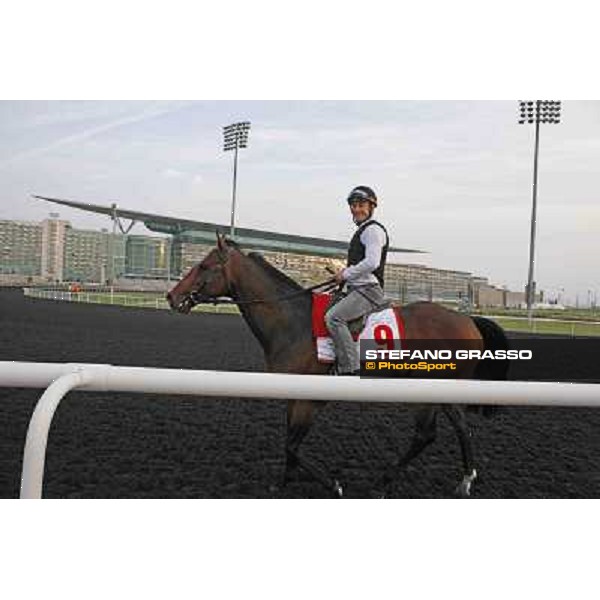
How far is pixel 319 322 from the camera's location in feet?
9.09

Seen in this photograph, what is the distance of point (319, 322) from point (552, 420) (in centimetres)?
128

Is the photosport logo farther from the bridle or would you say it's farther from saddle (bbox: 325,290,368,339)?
the bridle

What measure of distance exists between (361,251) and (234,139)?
2.34 feet

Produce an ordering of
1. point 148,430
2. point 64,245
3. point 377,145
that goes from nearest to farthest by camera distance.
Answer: point 377,145
point 64,245
point 148,430

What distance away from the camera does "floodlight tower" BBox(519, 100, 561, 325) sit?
2.50 metres

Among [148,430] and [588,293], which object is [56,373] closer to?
[148,430]

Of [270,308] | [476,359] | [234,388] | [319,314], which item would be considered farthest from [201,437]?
[234,388]

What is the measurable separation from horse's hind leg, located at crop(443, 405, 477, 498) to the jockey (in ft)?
1.72

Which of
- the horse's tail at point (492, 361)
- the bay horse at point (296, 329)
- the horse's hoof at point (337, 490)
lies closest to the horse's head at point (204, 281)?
the bay horse at point (296, 329)

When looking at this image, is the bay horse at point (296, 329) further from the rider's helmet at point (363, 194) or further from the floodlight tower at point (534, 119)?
the rider's helmet at point (363, 194)

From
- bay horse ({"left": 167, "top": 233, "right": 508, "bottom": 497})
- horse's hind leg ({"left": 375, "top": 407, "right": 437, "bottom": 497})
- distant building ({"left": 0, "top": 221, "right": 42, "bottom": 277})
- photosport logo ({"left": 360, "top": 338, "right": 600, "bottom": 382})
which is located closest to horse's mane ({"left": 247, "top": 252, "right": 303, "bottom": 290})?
bay horse ({"left": 167, "top": 233, "right": 508, "bottom": 497})

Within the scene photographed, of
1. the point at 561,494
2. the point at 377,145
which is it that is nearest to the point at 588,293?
the point at 561,494

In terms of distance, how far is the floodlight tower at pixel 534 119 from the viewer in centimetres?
250

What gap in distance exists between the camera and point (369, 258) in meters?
2.54
